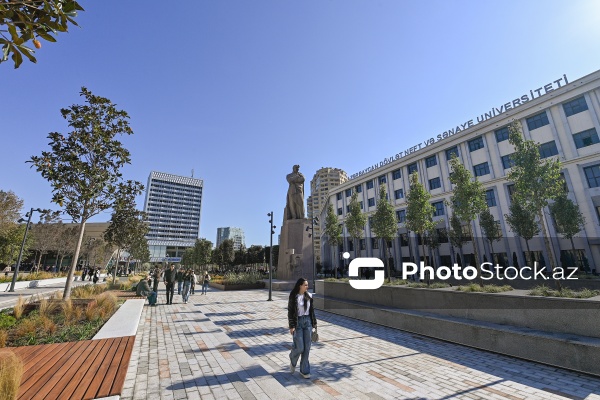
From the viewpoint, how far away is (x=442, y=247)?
37.5m

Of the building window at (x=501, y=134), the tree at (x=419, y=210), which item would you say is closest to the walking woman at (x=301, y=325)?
the tree at (x=419, y=210)

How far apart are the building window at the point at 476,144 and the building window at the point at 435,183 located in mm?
5913

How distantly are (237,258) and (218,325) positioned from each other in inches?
2099

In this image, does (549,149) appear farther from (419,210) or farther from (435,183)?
(419,210)

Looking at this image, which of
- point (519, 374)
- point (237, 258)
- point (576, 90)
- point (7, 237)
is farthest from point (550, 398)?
point (237, 258)

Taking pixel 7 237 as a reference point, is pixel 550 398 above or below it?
below

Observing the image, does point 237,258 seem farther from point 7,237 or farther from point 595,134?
point 595,134

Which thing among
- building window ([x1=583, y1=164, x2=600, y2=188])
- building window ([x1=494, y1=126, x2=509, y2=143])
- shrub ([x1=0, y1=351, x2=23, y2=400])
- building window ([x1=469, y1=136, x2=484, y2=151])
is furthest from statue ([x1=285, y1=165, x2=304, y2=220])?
building window ([x1=583, y1=164, x2=600, y2=188])

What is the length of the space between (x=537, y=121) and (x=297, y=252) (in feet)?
101

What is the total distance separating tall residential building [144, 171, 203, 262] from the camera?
137125mm

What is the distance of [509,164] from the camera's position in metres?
30.8

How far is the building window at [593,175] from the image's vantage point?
2553 centimetres

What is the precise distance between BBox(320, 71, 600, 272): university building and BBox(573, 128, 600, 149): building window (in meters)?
0.05

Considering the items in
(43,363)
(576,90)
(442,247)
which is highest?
(576,90)
